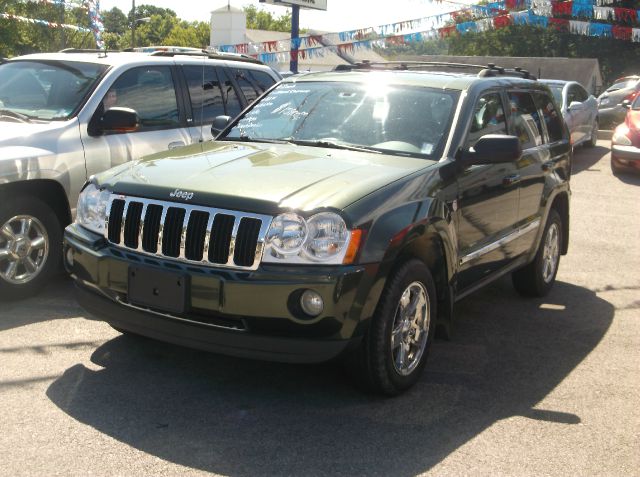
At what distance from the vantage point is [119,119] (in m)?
6.59

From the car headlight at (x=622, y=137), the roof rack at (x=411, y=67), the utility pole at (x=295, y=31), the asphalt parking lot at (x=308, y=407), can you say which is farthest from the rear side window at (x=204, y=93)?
the utility pole at (x=295, y=31)

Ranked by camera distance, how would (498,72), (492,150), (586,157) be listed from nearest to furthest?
1. (492,150)
2. (498,72)
3. (586,157)

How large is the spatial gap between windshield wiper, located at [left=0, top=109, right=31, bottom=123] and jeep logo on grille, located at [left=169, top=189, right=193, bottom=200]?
276 centimetres

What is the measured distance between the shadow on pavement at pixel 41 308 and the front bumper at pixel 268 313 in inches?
71.9

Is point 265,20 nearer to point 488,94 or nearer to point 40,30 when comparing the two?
point 40,30

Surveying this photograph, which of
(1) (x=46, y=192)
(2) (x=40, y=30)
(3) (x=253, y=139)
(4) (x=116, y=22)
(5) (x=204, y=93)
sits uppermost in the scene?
(4) (x=116, y=22)

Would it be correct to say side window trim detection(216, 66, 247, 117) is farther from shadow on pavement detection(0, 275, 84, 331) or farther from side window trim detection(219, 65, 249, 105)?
shadow on pavement detection(0, 275, 84, 331)

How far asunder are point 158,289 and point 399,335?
4.23 feet

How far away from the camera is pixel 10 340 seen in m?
5.34

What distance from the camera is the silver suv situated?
620cm

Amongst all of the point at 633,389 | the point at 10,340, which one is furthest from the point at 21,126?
the point at 633,389

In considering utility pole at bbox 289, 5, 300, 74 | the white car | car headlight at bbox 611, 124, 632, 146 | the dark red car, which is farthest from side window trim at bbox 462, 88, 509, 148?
utility pole at bbox 289, 5, 300, 74

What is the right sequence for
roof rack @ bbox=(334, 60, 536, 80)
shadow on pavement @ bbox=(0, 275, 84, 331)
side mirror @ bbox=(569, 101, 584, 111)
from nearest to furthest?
shadow on pavement @ bbox=(0, 275, 84, 331), roof rack @ bbox=(334, 60, 536, 80), side mirror @ bbox=(569, 101, 584, 111)

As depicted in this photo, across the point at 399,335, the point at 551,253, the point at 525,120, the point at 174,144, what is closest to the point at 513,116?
the point at 525,120
